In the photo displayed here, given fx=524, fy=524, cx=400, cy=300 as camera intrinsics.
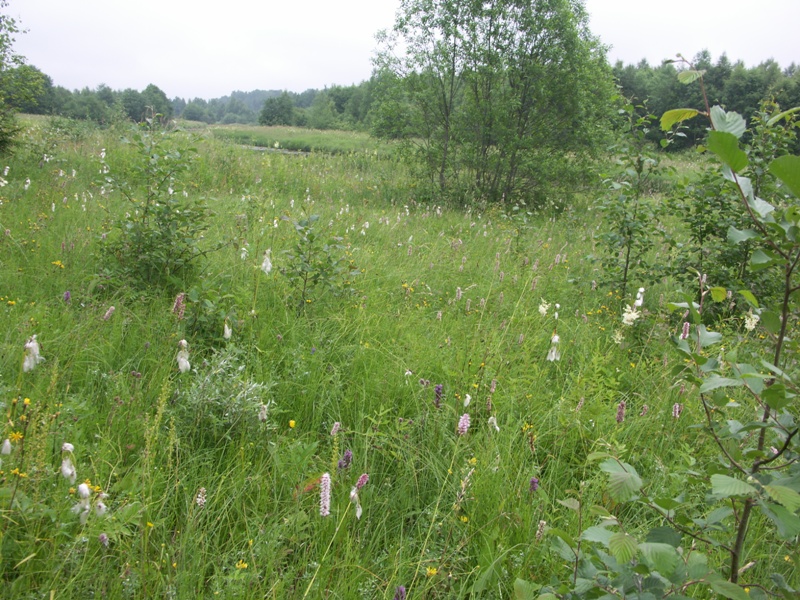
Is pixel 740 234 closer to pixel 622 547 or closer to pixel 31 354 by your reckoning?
pixel 622 547

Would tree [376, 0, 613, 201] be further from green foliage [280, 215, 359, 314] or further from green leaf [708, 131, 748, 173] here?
green leaf [708, 131, 748, 173]

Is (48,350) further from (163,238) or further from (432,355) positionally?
(432,355)

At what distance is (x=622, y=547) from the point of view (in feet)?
3.36

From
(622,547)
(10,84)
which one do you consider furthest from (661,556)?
(10,84)

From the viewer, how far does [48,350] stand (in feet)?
9.21

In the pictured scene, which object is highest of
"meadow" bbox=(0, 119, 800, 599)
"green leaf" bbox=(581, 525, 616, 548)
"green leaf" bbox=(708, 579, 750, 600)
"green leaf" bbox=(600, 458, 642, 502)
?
"green leaf" bbox=(600, 458, 642, 502)

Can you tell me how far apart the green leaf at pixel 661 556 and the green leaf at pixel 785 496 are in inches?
8.4

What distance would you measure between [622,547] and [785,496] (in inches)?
11.9

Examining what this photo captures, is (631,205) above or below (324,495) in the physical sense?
above

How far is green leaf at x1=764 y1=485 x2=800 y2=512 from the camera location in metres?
0.92

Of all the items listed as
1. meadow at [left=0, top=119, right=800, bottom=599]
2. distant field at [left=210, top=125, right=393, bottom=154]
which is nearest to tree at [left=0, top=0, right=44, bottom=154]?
meadow at [left=0, top=119, right=800, bottom=599]

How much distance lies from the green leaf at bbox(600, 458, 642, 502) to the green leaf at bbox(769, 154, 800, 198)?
60 centimetres

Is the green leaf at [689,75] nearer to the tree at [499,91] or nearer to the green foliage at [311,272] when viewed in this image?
the green foliage at [311,272]

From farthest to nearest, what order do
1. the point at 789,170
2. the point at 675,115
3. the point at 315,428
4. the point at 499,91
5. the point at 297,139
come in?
1. the point at 297,139
2. the point at 499,91
3. the point at 315,428
4. the point at 675,115
5. the point at 789,170
